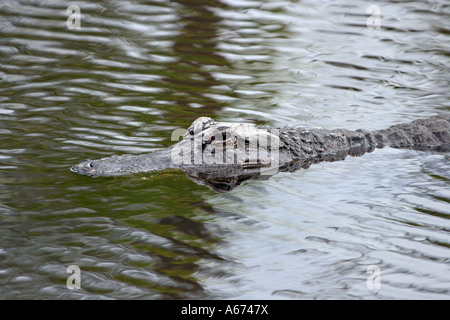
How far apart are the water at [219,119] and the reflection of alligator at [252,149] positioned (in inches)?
5.9

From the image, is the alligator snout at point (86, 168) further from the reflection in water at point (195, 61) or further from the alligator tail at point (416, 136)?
the alligator tail at point (416, 136)

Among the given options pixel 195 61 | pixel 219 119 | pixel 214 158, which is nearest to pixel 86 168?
pixel 214 158

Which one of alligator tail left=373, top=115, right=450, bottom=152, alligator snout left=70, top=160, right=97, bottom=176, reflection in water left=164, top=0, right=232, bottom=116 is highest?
reflection in water left=164, top=0, right=232, bottom=116

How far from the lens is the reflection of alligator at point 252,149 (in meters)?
4.97

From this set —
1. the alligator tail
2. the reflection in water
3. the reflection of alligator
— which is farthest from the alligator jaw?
the alligator tail

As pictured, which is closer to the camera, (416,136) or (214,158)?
(214,158)

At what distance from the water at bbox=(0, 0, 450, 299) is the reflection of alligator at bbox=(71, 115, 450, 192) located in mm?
151

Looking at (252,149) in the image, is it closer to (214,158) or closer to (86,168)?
(214,158)

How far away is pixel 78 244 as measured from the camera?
3.85 meters

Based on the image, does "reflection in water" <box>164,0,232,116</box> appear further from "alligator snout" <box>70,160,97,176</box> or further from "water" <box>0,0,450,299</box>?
"alligator snout" <box>70,160,97,176</box>

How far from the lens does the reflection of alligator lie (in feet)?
16.3

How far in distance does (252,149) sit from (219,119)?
880 millimetres

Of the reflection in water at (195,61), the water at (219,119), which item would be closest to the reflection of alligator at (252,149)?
the water at (219,119)

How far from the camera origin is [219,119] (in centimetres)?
618
